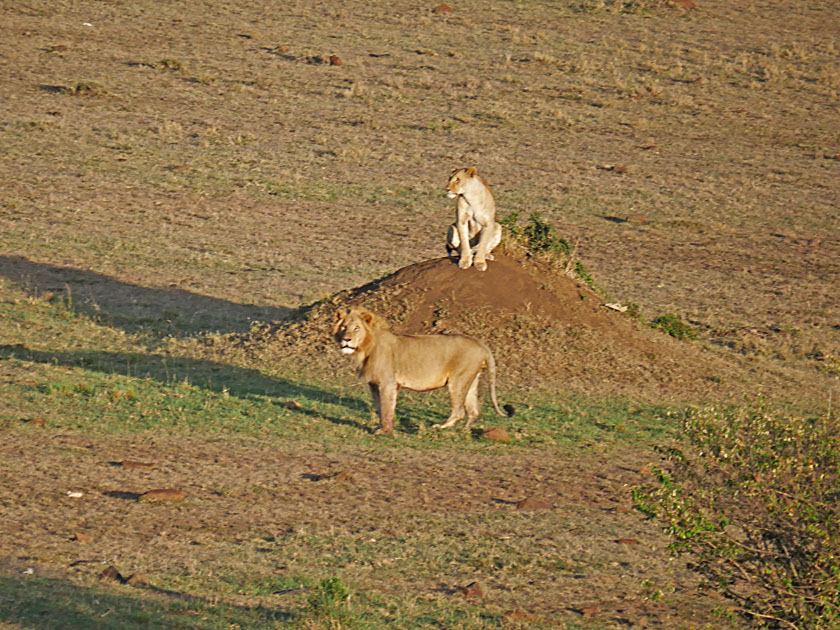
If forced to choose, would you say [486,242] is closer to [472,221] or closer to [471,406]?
[472,221]

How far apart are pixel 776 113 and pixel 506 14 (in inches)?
533

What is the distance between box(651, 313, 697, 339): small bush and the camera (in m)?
19.7

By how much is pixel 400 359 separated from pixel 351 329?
0.74 metres

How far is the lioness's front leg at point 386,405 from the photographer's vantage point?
13.8 metres

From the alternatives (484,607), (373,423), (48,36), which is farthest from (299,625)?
(48,36)

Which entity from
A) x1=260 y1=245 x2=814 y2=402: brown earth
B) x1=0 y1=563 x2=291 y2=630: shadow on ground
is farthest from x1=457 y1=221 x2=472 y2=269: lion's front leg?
x1=0 y1=563 x2=291 y2=630: shadow on ground

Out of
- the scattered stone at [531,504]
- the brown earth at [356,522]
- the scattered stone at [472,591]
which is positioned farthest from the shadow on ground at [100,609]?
the scattered stone at [531,504]

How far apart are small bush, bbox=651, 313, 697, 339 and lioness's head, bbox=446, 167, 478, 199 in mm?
5004

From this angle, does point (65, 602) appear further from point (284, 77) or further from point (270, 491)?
point (284, 77)

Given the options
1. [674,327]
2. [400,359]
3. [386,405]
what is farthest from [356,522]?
[674,327]

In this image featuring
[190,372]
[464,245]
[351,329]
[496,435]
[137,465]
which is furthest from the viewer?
[464,245]

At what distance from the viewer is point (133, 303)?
2133 cm

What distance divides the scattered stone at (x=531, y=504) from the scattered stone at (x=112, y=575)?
4227 millimetres

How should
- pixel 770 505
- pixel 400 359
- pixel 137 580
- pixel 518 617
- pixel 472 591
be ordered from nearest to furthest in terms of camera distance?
pixel 770 505 < pixel 518 617 < pixel 137 580 < pixel 472 591 < pixel 400 359
